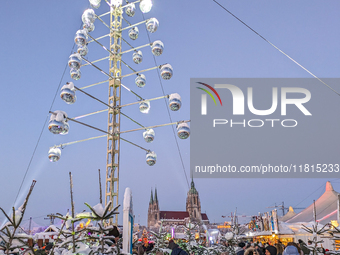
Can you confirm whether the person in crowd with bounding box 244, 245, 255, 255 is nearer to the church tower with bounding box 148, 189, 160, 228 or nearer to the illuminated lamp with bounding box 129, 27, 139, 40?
the illuminated lamp with bounding box 129, 27, 139, 40

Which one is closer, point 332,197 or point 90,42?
point 90,42

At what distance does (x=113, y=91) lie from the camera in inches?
260

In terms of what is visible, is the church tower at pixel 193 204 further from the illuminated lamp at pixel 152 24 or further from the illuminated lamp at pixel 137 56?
the illuminated lamp at pixel 152 24

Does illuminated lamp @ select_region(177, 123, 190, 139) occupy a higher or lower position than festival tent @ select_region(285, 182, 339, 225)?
higher

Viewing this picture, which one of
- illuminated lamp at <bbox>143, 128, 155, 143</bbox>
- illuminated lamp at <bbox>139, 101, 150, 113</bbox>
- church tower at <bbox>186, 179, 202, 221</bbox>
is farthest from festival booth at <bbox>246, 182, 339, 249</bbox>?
church tower at <bbox>186, 179, 202, 221</bbox>

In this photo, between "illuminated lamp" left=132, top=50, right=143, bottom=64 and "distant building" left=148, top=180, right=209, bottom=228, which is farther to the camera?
"distant building" left=148, top=180, right=209, bottom=228

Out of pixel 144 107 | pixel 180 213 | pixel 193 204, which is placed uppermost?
pixel 144 107

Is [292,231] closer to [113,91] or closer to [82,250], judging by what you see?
[113,91]

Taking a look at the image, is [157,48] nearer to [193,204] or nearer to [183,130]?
[183,130]

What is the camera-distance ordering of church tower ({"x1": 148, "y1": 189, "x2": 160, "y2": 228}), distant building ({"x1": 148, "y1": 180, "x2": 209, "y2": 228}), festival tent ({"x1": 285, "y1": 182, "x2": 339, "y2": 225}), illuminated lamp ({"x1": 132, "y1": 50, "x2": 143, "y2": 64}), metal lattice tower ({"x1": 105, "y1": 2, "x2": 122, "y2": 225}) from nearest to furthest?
metal lattice tower ({"x1": 105, "y1": 2, "x2": 122, "y2": 225}) → illuminated lamp ({"x1": 132, "y1": 50, "x2": 143, "y2": 64}) → festival tent ({"x1": 285, "y1": 182, "x2": 339, "y2": 225}) → distant building ({"x1": 148, "y1": 180, "x2": 209, "y2": 228}) → church tower ({"x1": 148, "y1": 189, "x2": 160, "y2": 228})

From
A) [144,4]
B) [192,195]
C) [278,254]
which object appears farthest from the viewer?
[192,195]

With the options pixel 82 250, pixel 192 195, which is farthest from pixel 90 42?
pixel 192 195

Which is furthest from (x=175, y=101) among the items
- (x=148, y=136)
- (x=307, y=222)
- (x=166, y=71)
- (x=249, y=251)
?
(x=307, y=222)

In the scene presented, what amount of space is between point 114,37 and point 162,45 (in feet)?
8.01
